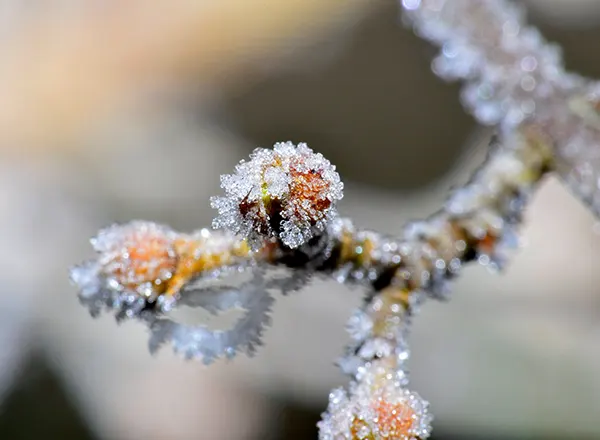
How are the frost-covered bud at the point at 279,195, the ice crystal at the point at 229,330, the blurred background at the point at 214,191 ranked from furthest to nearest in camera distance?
the blurred background at the point at 214,191 → the ice crystal at the point at 229,330 → the frost-covered bud at the point at 279,195

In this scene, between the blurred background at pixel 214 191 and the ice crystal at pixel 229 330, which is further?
the blurred background at pixel 214 191

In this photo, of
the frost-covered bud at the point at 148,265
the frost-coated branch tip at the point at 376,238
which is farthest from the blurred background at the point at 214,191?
the frost-covered bud at the point at 148,265

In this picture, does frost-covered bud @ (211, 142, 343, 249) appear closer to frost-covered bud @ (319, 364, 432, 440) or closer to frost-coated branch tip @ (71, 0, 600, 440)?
frost-coated branch tip @ (71, 0, 600, 440)

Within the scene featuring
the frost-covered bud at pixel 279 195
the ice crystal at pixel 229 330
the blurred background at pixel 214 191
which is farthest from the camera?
the blurred background at pixel 214 191

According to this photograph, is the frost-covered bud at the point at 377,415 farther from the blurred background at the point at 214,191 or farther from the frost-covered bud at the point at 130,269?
the blurred background at the point at 214,191

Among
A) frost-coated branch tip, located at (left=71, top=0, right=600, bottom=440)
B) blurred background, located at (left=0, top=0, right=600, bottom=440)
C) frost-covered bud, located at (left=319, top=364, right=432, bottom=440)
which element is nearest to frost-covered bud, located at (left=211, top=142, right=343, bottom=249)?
frost-coated branch tip, located at (left=71, top=0, right=600, bottom=440)

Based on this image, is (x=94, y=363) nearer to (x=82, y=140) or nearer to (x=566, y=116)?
(x=82, y=140)

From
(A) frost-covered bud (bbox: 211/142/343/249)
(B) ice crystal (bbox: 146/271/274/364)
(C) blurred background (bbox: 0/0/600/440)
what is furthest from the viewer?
(C) blurred background (bbox: 0/0/600/440)
